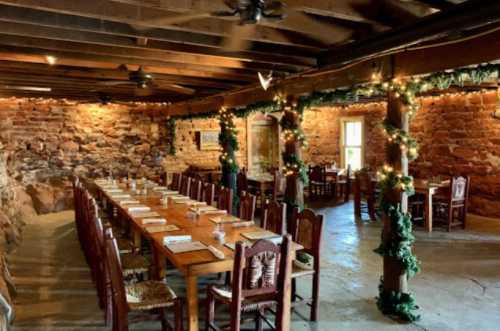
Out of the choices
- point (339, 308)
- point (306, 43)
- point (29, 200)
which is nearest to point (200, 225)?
point (339, 308)

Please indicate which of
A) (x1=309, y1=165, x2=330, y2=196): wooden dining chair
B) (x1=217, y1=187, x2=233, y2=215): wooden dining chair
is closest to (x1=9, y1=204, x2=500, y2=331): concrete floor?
(x1=217, y1=187, x2=233, y2=215): wooden dining chair

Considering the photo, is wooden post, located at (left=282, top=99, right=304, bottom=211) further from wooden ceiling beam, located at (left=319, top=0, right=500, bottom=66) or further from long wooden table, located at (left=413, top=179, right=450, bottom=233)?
long wooden table, located at (left=413, top=179, right=450, bottom=233)

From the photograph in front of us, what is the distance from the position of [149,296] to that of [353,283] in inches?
91.7

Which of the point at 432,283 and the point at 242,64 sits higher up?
the point at 242,64

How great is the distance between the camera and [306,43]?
163 inches

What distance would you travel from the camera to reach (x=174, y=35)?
378 centimetres

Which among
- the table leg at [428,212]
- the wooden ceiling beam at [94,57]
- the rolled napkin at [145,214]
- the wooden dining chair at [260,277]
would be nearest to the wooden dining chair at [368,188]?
the table leg at [428,212]

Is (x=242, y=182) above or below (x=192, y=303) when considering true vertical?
above

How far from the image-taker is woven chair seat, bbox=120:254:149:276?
351 cm

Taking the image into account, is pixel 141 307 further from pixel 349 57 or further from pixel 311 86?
pixel 311 86

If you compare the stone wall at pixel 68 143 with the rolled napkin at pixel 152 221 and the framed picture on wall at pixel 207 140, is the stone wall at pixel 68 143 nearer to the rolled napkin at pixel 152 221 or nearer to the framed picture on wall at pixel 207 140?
the framed picture on wall at pixel 207 140

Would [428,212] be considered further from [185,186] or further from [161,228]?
[161,228]

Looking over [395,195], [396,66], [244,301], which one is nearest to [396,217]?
[395,195]

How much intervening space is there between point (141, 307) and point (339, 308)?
Result: 1869 millimetres
